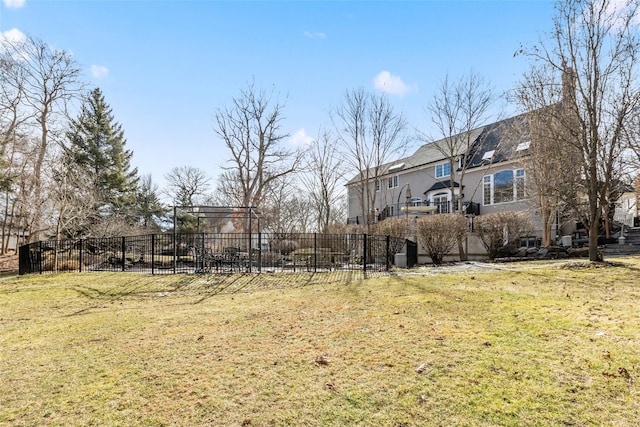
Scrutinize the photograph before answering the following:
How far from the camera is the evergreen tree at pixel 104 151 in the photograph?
85.9 ft

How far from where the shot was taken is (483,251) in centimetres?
1694

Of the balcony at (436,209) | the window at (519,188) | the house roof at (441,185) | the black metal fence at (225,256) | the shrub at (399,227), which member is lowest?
the black metal fence at (225,256)

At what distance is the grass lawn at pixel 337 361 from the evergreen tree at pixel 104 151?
22.5m

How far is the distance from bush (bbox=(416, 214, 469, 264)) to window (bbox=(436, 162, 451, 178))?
12156 millimetres

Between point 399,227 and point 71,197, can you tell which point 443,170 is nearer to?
point 399,227

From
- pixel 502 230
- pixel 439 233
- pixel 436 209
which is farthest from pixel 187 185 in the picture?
pixel 502 230

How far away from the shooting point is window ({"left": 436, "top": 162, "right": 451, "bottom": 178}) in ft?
85.8

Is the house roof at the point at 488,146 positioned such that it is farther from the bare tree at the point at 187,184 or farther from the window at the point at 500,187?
the bare tree at the point at 187,184

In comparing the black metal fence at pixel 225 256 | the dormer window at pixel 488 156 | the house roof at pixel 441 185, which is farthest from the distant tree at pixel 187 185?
the dormer window at pixel 488 156

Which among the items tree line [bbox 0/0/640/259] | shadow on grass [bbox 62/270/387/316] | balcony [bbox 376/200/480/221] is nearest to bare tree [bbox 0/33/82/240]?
tree line [bbox 0/0/640/259]

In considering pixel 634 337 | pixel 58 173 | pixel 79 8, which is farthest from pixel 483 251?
pixel 58 173

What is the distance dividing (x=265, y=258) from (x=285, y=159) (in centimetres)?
1293

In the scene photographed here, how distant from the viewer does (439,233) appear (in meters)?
14.6

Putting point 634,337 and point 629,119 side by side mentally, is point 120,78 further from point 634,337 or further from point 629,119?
point 629,119
